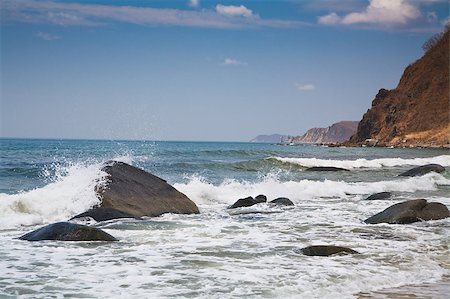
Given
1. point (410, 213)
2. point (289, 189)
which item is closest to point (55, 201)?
point (410, 213)

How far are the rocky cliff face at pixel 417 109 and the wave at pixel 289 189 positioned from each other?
63.1m

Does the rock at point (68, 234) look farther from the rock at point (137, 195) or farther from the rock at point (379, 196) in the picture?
the rock at point (379, 196)

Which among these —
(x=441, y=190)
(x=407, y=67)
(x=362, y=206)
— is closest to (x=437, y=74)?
(x=407, y=67)

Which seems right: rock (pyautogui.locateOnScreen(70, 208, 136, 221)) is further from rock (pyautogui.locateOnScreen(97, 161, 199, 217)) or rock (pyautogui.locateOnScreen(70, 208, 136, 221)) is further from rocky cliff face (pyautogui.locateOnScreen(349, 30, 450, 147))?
rocky cliff face (pyautogui.locateOnScreen(349, 30, 450, 147))

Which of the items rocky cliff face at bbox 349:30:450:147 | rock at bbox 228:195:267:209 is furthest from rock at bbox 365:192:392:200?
rocky cliff face at bbox 349:30:450:147

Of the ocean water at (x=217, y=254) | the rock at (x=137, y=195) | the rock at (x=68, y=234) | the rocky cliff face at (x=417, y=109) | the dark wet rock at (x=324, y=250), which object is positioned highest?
the rocky cliff face at (x=417, y=109)

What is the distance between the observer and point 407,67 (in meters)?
105

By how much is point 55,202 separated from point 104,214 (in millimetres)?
1996

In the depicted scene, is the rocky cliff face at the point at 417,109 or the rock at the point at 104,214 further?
the rocky cliff face at the point at 417,109

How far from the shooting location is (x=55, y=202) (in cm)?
1297

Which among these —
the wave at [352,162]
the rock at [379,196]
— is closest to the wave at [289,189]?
the rock at [379,196]

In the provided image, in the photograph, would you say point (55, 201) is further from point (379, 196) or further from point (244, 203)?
point (379, 196)

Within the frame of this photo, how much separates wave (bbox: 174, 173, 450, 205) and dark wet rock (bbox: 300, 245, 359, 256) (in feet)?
26.6

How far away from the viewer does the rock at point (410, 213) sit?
11.8m
